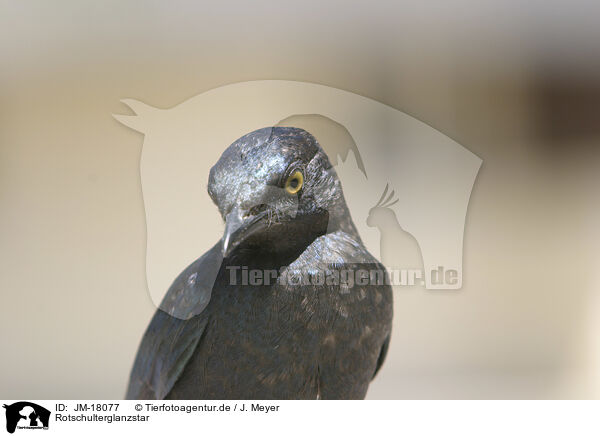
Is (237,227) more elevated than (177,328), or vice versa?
(237,227)

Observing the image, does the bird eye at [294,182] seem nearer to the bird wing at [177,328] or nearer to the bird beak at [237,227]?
the bird beak at [237,227]

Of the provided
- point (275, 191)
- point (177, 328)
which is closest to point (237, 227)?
point (275, 191)

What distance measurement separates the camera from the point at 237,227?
4.16 ft

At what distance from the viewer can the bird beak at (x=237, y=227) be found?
1.26 metres

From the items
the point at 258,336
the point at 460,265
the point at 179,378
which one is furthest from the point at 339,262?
the point at 460,265
